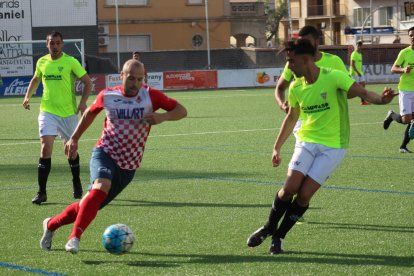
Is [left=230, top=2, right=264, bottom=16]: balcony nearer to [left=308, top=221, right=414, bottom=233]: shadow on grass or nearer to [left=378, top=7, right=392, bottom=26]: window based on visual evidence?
[left=378, top=7, right=392, bottom=26]: window

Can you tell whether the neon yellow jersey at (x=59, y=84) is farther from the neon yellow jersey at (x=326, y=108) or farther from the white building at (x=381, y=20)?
the white building at (x=381, y=20)

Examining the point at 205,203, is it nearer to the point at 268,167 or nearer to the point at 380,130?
the point at 268,167

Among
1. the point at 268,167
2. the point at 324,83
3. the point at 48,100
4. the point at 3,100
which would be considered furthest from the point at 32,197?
the point at 3,100

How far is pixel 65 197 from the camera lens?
42.3 feet

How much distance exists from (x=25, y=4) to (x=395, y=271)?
2077 inches

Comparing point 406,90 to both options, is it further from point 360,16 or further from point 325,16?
point 325,16

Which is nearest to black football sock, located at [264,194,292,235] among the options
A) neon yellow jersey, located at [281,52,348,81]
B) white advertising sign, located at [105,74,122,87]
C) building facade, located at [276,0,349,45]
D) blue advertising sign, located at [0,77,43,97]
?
neon yellow jersey, located at [281,52,348,81]

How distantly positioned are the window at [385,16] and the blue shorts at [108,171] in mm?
82921

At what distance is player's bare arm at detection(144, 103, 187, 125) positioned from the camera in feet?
27.8

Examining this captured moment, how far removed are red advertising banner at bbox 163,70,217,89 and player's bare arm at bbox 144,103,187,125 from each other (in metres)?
40.7

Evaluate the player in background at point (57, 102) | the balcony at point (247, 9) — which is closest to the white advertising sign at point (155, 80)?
the balcony at point (247, 9)

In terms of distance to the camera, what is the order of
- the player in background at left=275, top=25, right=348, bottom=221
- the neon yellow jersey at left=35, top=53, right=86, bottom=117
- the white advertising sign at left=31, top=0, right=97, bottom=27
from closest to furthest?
the player in background at left=275, top=25, right=348, bottom=221 < the neon yellow jersey at left=35, top=53, right=86, bottom=117 < the white advertising sign at left=31, top=0, right=97, bottom=27

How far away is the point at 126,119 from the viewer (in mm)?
8695

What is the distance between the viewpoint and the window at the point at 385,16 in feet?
294
